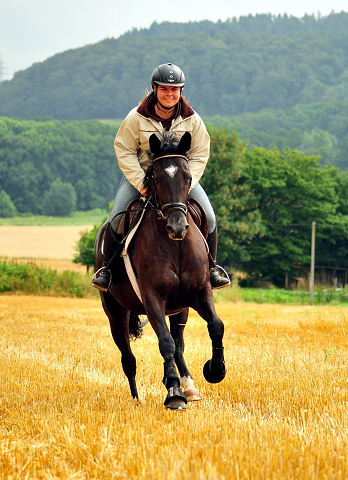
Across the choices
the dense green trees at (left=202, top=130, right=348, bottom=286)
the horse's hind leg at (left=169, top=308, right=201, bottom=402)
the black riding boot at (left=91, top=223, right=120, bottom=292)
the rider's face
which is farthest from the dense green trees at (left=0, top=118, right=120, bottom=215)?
the rider's face

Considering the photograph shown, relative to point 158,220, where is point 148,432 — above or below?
below

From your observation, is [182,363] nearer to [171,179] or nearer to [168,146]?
[171,179]

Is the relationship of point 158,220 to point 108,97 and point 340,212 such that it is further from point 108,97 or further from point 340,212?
point 108,97

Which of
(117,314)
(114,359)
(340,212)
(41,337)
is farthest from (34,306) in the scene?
(340,212)

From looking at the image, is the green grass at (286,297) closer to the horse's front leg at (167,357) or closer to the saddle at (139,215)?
the saddle at (139,215)

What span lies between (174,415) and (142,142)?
2.88 metres

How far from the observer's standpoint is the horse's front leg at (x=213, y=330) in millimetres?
5762

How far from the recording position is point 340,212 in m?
61.5

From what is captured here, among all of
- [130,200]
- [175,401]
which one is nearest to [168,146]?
[130,200]

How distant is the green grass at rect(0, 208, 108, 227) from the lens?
90438 mm

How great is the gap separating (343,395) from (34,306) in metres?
15.7

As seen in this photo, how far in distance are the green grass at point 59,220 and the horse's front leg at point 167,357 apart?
82340 mm

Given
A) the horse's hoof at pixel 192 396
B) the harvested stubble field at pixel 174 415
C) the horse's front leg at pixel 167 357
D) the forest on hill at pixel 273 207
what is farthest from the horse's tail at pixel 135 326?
the forest on hill at pixel 273 207

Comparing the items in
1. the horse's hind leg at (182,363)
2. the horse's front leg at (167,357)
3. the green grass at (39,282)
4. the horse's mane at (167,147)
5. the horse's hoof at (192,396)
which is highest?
the horse's mane at (167,147)
